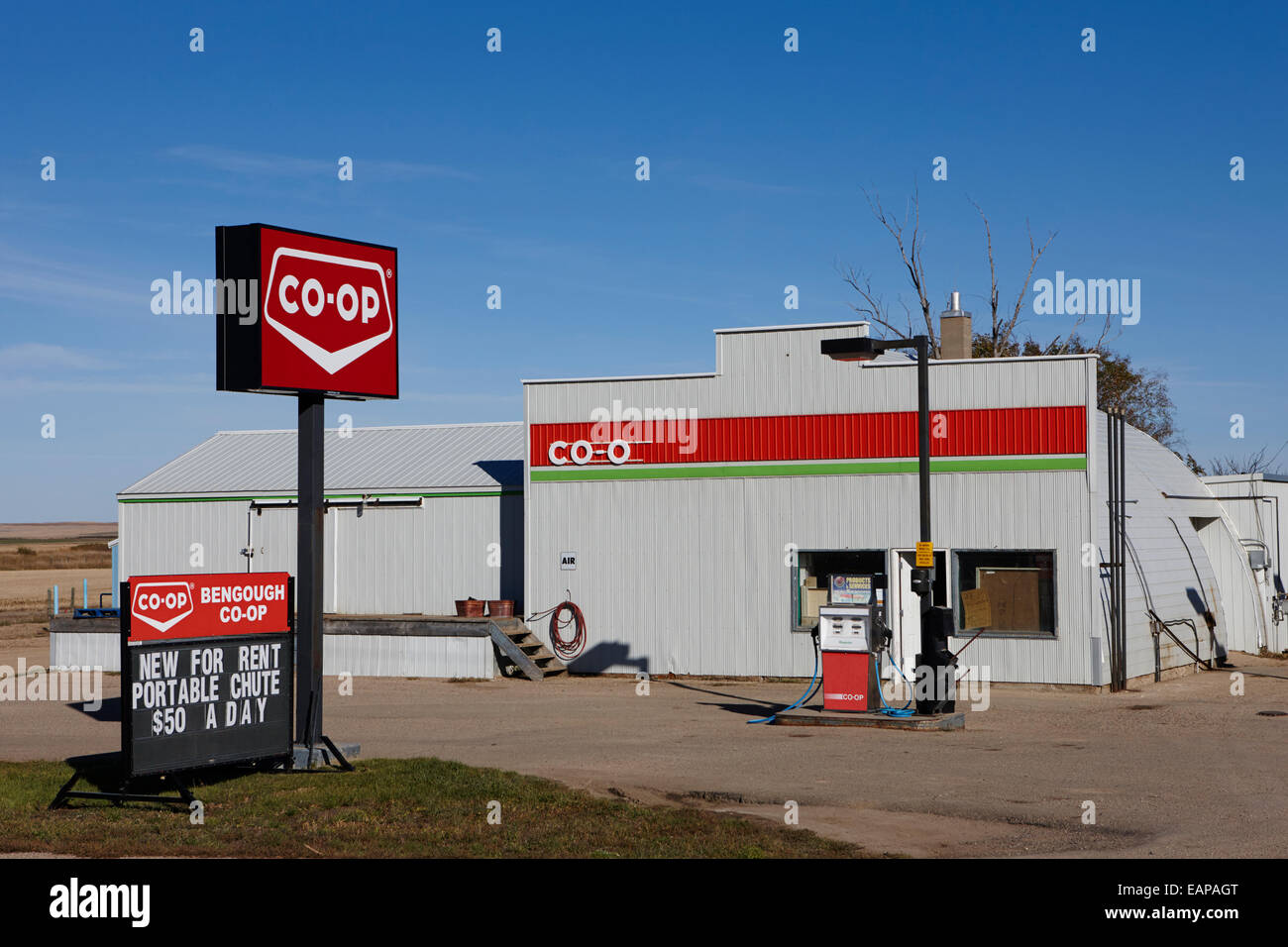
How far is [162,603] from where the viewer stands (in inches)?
490

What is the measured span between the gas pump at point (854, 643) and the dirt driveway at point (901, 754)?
0.86 metres

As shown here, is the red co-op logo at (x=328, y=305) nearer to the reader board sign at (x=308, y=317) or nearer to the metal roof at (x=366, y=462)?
the reader board sign at (x=308, y=317)

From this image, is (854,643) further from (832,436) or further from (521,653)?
(521,653)

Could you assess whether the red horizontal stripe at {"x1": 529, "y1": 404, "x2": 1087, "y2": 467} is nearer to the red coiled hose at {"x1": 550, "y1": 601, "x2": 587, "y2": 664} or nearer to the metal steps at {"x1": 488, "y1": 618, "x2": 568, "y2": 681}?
the red coiled hose at {"x1": 550, "y1": 601, "x2": 587, "y2": 664}

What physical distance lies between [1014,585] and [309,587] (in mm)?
12803

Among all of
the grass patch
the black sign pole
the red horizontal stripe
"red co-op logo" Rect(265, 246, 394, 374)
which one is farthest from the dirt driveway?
"red co-op logo" Rect(265, 246, 394, 374)

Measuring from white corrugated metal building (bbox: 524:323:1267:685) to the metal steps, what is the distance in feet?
1.80

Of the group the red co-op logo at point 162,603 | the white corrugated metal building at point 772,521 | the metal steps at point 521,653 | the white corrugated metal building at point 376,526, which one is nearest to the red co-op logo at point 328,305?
the red co-op logo at point 162,603

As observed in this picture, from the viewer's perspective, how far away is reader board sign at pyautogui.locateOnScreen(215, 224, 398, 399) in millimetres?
13562

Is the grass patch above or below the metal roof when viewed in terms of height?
below

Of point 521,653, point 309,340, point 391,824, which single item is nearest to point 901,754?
point 391,824

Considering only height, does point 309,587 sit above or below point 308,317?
below
